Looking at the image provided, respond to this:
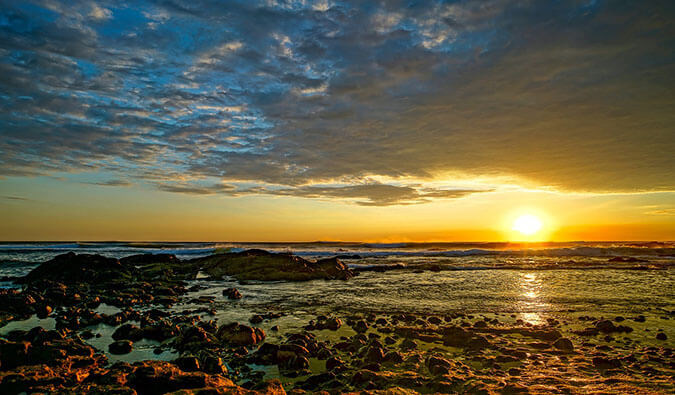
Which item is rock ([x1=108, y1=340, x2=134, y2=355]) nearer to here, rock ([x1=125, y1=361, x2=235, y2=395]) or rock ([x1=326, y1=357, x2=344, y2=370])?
rock ([x1=125, y1=361, x2=235, y2=395])

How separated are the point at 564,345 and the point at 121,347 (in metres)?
10.3

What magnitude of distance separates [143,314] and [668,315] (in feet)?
58.3

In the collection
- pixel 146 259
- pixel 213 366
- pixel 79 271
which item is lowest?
pixel 146 259

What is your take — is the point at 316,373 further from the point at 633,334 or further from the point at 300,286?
the point at 300,286

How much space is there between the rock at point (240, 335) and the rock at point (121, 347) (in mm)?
2015

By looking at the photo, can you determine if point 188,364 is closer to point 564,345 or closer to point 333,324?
point 333,324

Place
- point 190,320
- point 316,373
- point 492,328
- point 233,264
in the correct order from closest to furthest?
point 316,373
point 492,328
point 190,320
point 233,264

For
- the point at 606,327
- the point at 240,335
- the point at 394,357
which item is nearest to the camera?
the point at 394,357

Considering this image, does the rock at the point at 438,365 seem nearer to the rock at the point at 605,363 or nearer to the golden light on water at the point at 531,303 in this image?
the rock at the point at 605,363

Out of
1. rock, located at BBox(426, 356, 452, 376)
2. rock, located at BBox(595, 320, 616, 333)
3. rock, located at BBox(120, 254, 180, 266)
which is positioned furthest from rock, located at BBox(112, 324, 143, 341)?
rock, located at BBox(120, 254, 180, 266)

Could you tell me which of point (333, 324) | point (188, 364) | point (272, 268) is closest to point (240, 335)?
Result: point (188, 364)

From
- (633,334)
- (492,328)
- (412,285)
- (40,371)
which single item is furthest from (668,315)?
(40,371)

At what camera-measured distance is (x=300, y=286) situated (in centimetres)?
1973

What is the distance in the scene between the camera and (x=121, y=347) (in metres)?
8.03
